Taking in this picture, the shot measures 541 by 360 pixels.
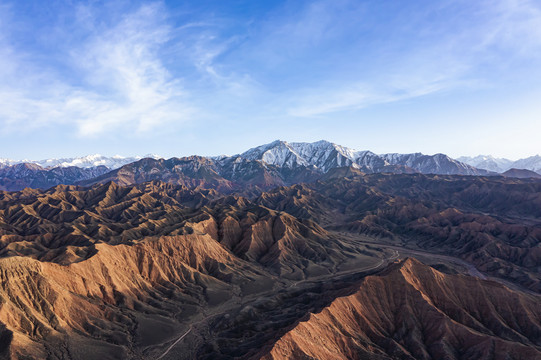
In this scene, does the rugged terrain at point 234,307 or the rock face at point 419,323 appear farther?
the rugged terrain at point 234,307

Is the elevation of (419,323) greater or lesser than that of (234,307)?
greater

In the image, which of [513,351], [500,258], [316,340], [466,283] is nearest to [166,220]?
[316,340]

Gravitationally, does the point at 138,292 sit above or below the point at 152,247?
below

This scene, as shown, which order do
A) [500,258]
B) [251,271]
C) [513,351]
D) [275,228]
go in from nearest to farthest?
[513,351] < [251,271] < [500,258] < [275,228]

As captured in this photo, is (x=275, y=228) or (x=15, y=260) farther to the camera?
(x=275, y=228)

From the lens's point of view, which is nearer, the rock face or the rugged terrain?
the rock face

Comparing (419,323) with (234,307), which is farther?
(234,307)

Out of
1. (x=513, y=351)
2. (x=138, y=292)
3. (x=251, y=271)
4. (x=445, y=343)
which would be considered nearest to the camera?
(x=513, y=351)

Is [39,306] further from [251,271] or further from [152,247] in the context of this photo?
[251,271]
